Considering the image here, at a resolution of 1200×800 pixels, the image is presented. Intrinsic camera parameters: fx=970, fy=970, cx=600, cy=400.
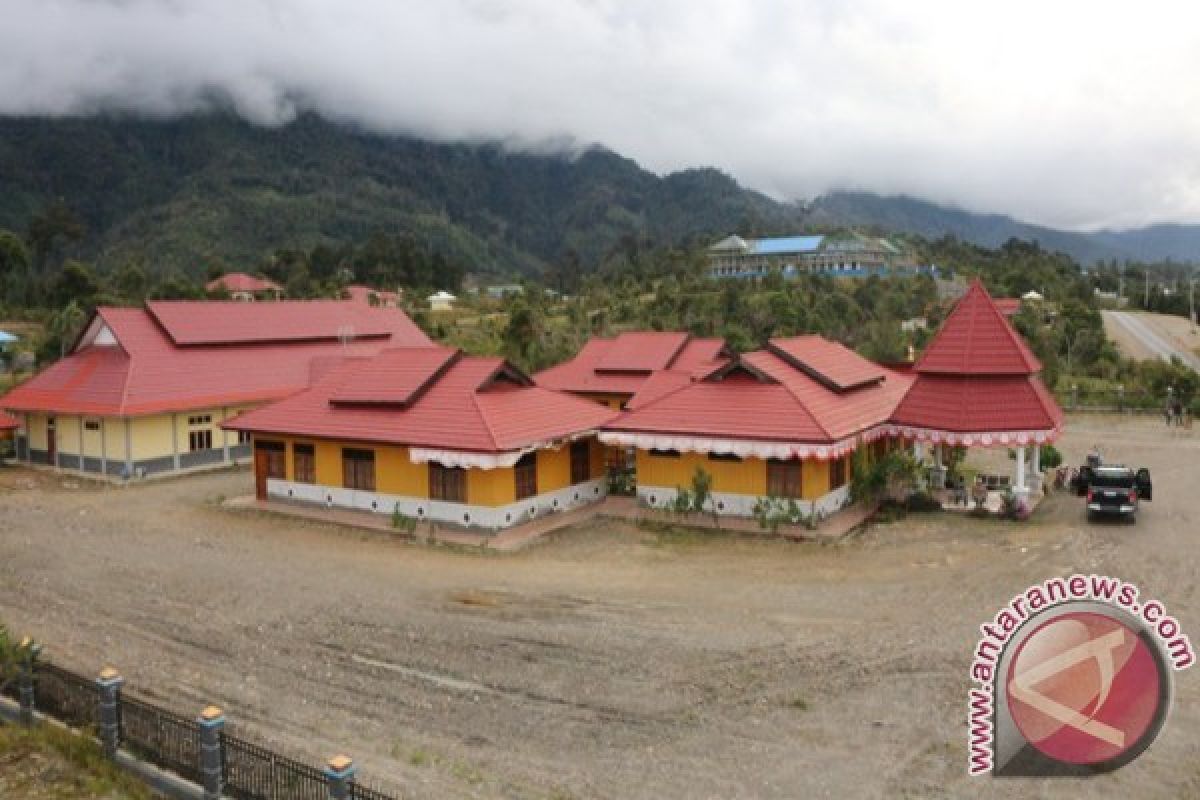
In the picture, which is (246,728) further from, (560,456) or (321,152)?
(321,152)

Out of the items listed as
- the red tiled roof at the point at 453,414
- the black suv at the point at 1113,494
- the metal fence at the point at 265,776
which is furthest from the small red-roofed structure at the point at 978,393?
the metal fence at the point at 265,776

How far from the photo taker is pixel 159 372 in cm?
3012

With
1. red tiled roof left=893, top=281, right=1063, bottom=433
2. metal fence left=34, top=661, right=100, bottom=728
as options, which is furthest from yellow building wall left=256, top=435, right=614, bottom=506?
metal fence left=34, top=661, right=100, bottom=728

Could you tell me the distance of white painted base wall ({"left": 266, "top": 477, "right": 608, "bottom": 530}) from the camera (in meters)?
20.7

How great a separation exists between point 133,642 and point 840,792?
10161 mm

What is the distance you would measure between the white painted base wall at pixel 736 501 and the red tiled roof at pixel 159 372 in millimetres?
15598

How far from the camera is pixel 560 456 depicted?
22578mm

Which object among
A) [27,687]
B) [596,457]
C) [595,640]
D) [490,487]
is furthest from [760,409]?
[27,687]

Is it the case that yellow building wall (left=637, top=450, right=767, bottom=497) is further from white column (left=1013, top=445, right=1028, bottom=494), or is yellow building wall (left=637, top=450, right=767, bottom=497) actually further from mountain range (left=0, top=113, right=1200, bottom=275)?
mountain range (left=0, top=113, right=1200, bottom=275)

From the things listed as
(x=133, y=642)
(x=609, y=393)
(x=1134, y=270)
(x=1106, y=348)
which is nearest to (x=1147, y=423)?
(x=1106, y=348)

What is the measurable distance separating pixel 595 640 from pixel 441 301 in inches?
2636

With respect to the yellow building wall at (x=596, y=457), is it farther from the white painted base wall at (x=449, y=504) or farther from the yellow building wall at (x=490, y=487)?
the yellow building wall at (x=490, y=487)

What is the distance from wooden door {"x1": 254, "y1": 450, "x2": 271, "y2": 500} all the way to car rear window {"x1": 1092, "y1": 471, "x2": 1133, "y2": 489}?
19.5 m

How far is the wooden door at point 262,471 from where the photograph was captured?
24.6 m
